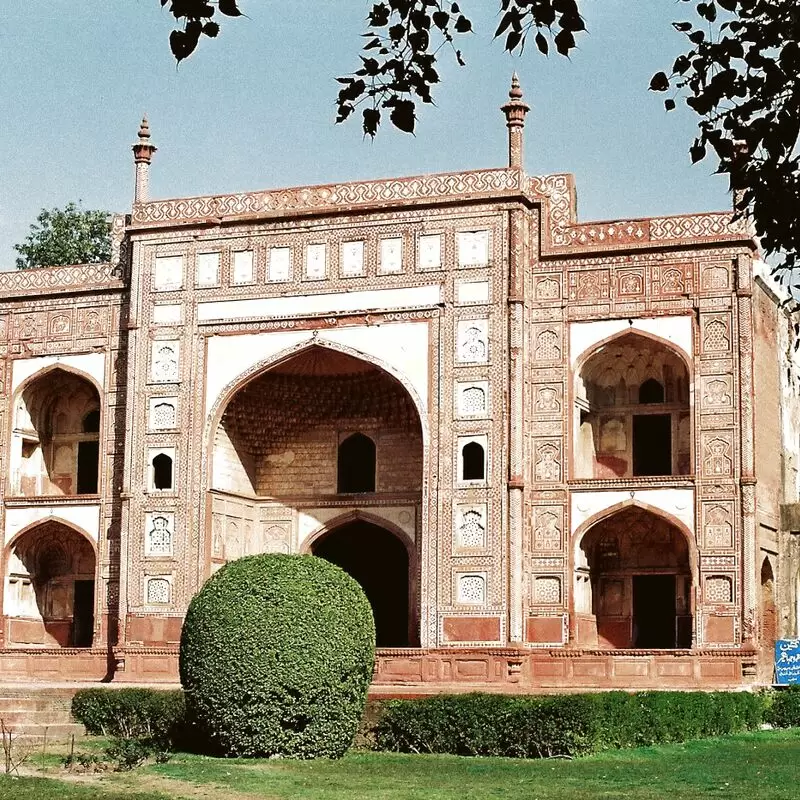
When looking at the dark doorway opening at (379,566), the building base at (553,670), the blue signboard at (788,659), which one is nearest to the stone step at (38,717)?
the building base at (553,670)

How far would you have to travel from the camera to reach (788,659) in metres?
21.7

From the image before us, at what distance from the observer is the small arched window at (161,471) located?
24391mm

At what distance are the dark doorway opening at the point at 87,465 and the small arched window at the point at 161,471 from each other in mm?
2680

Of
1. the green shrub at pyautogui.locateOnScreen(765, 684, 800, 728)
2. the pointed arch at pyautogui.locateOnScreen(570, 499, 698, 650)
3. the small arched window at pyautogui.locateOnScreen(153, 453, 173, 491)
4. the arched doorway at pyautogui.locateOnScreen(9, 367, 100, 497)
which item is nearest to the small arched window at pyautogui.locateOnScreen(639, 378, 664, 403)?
the pointed arch at pyautogui.locateOnScreen(570, 499, 698, 650)

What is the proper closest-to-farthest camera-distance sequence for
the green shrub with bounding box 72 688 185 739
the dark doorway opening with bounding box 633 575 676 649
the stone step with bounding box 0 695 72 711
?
the green shrub with bounding box 72 688 185 739
the stone step with bounding box 0 695 72 711
the dark doorway opening with bounding box 633 575 676 649

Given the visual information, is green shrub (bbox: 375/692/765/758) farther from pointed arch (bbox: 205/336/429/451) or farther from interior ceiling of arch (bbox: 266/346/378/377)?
interior ceiling of arch (bbox: 266/346/378/377)

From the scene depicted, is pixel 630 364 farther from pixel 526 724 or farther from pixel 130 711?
pixel 130 711

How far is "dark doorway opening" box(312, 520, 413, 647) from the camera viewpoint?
25641mm

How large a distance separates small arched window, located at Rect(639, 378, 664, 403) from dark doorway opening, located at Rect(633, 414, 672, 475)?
0.82 feet

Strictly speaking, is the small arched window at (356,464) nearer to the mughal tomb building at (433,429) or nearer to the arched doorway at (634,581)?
the mughal tomb building at (433,429)

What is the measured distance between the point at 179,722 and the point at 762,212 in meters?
10.4

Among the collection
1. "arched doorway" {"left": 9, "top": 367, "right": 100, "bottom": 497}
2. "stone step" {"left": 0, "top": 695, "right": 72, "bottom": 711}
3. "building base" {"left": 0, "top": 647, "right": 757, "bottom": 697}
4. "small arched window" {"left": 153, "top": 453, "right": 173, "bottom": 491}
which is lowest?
"stone step" {"left": 0, "top": 695, "right": 72, "bottom": 711}

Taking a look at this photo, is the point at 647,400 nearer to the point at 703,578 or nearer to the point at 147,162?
the point at 703,578

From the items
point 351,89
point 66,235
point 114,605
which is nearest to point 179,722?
point 114,605
